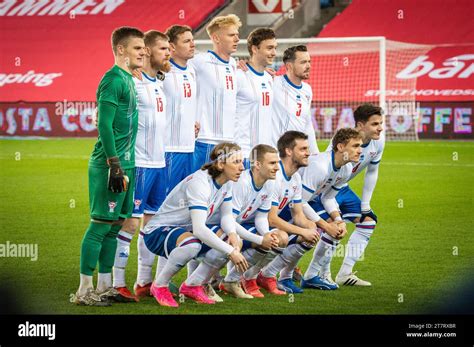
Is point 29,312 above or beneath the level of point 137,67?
beneath

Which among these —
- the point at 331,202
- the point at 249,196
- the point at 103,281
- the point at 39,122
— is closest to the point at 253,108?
the point at 331,202

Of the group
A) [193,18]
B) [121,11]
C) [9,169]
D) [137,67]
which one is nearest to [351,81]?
A: [193,18]

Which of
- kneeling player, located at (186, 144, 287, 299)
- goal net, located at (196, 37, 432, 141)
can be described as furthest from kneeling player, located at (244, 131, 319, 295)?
goal net, located at (196, 37, 432, 141)

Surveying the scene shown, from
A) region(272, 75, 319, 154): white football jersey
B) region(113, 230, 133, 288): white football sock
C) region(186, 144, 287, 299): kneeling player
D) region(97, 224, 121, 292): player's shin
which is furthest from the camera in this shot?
region(272, 75, 319, 154): white football jersey

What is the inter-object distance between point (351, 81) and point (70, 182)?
1071 centimetres

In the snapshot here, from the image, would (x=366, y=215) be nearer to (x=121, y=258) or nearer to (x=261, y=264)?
(x=261, y=264)

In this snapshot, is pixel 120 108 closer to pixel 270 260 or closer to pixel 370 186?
pixel 270 260

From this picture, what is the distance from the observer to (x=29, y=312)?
6.59 meters

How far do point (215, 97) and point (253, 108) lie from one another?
36 centimetres

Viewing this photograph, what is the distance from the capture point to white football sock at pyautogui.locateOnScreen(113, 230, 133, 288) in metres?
7.18

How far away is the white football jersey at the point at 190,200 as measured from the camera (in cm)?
675

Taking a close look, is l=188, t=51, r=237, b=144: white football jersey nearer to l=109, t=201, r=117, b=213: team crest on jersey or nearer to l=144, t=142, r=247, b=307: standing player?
l=144, t=142, r=247, b=307: standing player

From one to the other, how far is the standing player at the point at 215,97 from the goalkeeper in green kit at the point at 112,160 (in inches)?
52.0

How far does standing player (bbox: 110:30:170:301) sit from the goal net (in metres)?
15.9
